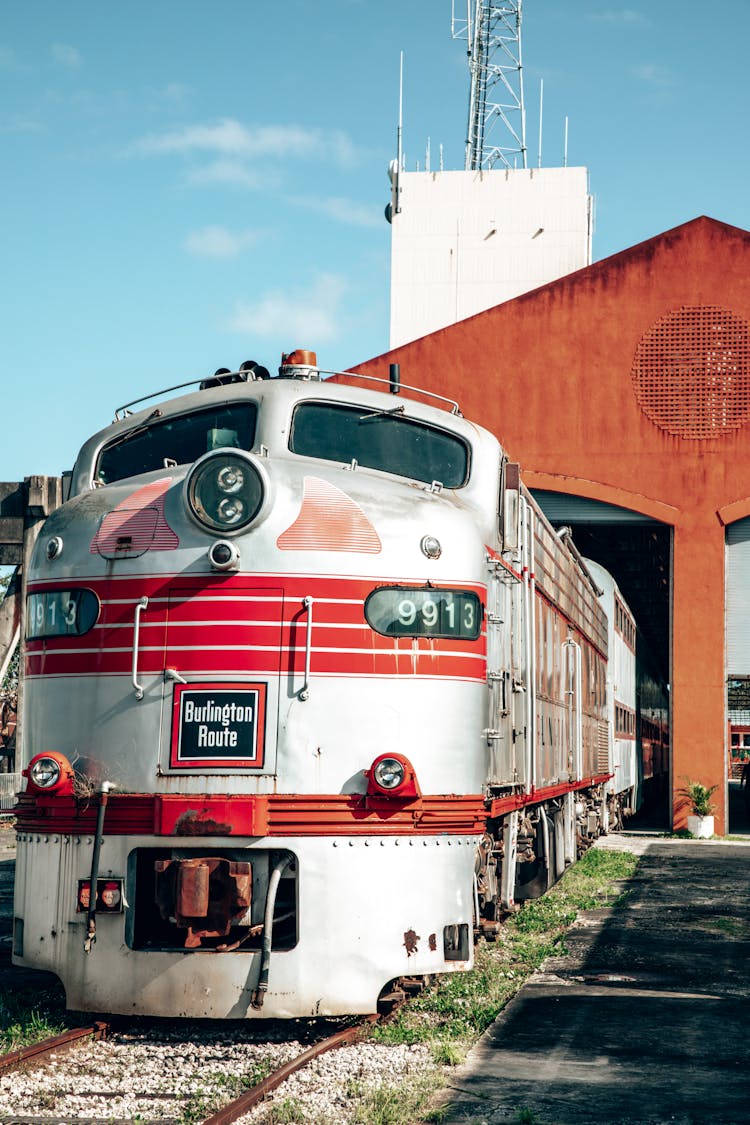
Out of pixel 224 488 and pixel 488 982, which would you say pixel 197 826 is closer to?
pixel 224 488

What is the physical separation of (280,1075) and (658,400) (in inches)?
847

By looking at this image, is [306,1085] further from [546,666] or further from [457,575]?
[546,666]

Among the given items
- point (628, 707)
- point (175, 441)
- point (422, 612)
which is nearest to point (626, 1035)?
point (422, 612)

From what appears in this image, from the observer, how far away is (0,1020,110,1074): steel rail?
6.45 m

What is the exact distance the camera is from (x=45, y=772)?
7.33 m

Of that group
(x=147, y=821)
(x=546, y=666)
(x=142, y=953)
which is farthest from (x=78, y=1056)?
(x=546, y=666)

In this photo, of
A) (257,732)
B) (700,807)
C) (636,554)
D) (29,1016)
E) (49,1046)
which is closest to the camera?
(49,1046)

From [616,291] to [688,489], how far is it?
4446 millimetres

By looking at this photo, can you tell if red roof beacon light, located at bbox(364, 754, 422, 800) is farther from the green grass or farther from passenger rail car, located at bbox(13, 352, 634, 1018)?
the green grass

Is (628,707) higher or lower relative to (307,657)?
higher

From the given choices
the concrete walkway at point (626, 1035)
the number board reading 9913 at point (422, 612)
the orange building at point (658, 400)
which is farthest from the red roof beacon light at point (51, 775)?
the orange building at point (658, 400)

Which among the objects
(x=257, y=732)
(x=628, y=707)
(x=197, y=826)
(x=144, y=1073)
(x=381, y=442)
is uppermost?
(x=381, y=442)

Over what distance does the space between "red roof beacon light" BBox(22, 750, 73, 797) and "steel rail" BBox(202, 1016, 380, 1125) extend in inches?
79.9

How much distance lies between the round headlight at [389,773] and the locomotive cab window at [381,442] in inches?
79.8
